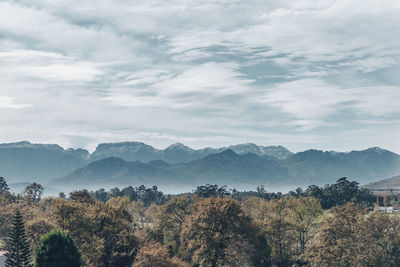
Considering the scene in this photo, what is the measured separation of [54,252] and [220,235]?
29.4 m

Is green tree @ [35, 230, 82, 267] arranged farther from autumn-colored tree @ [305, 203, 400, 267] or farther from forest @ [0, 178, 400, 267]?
autumn-colored tree @ [305, 203, 400, 267]

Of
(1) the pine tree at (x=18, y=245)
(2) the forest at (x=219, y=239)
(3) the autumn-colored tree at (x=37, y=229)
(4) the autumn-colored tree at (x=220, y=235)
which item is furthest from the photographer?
(3) the autumn-colored tree at (x=37, y=229)

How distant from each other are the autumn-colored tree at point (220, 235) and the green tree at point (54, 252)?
22.3 metres

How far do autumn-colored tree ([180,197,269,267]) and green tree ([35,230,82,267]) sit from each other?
22319mm

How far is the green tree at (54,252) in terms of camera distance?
208 feet

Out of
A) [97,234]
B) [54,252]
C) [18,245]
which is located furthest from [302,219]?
[18,245]

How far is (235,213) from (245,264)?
10.2 m

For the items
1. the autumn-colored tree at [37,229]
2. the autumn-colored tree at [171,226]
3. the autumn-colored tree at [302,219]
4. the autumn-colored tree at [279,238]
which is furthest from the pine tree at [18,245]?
the autumn-colored tree at [302,219]

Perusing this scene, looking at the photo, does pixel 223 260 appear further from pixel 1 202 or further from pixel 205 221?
pixel 1 202

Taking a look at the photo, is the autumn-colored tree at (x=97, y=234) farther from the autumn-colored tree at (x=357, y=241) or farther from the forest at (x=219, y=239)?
the autumn-colored tree at (x=357, y=241)

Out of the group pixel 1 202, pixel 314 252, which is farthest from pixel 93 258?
pixel 1 202

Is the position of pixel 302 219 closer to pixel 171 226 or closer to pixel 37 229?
pixel 171 226

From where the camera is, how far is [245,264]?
7906cm

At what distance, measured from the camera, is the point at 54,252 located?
209ft
